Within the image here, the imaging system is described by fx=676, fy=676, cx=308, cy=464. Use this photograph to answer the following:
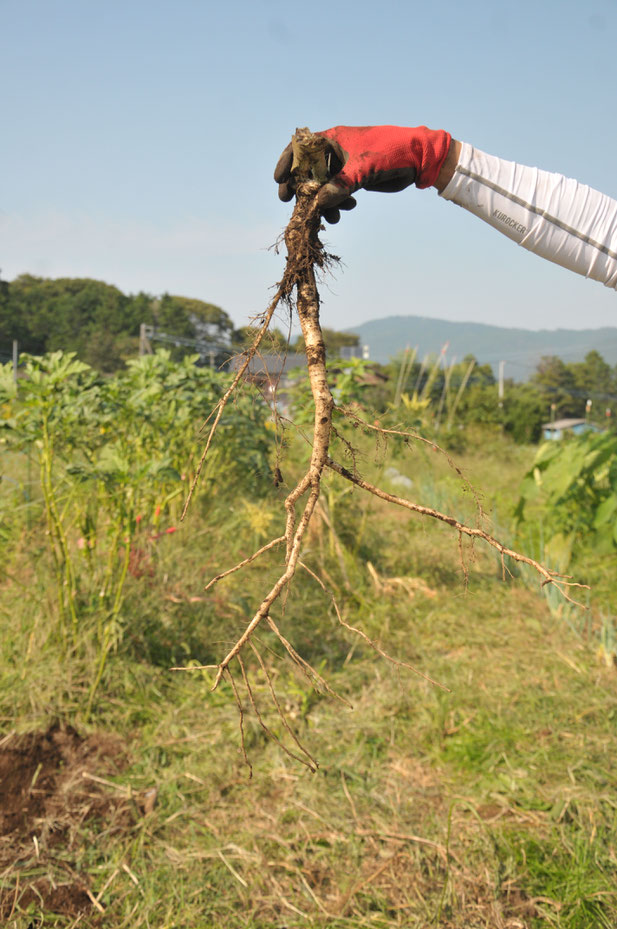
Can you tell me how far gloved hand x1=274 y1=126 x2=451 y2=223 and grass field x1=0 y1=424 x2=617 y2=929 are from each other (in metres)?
0.65

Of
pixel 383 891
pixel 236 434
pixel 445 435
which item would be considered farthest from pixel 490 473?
pixel 383 891

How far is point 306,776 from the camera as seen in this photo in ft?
7.57

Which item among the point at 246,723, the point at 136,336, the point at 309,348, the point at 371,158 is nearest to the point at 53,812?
the point at 246,723

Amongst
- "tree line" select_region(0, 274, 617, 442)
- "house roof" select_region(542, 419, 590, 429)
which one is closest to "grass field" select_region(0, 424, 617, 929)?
"house roof" select_region(542, 419, 590, 429)

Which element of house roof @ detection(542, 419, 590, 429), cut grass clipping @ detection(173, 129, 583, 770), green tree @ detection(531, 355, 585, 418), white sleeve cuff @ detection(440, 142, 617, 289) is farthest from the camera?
green tree @ detection(531, 355, 585, 418)

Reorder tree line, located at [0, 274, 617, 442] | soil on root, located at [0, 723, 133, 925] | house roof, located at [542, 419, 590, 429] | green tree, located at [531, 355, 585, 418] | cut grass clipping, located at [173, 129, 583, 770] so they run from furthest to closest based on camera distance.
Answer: green tree, located at [531, 355, 585, 418] < tree line, located at [0, 274, 617, 442] < house roof, located at [542, 419, 590, 429] < soil on root, located at [0, 723, 133, 925] < cut grass clipping, located at [173, 129, 583, 770]

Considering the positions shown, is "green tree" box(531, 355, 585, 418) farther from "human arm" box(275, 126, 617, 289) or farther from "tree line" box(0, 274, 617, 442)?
"human arm" box(275, 126, 617, 289)

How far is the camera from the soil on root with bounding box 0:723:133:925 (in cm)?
181

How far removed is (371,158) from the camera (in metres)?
1.47

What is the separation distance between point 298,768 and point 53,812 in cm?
80

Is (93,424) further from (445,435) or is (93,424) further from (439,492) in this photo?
(445,435)

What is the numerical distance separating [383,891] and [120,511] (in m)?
1.55

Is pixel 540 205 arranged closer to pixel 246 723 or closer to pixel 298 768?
pixel 298 768

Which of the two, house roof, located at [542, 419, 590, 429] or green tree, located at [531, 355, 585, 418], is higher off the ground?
green tree, located at [531, 355, 585, 418]
